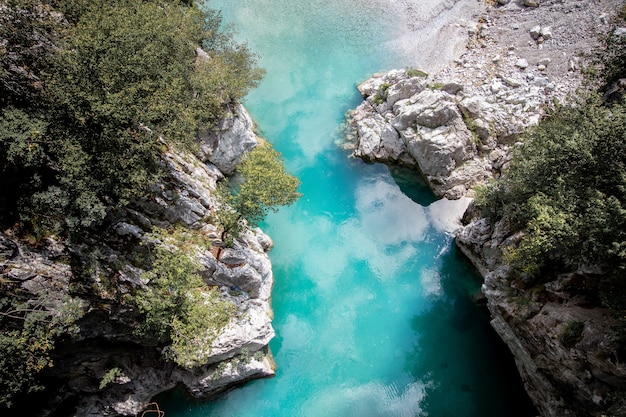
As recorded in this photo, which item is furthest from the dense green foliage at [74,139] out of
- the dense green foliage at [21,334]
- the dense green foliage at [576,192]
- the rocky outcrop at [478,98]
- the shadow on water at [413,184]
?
the dense green foliage at [576,192]

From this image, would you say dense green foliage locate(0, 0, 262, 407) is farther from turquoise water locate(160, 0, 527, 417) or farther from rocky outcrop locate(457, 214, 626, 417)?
rocky outcrop locate(457, 214, 626, 417)

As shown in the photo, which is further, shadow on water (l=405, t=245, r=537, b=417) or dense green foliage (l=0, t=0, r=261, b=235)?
shadow on water (l=405, t=245, r=537, b=417)

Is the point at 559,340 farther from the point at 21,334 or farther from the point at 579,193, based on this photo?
the point at 21,334

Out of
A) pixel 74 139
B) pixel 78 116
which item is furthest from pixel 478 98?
pixel 74 139

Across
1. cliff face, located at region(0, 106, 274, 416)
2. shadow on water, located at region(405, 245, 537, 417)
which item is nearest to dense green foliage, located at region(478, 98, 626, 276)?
shadow on water, located at region(405, 245, 537, 417)

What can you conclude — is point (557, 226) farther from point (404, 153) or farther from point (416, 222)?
point (404, 153)

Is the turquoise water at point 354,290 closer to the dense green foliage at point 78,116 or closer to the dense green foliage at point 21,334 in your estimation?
the dense green foliage at point 21,334
